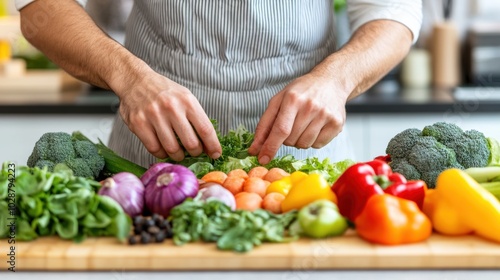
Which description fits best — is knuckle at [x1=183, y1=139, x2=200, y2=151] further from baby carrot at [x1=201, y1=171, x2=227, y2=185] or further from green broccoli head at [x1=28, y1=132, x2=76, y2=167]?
green broccoli head at [x1=28, y1=132, x2=76, y2=167]

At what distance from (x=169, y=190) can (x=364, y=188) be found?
338mm

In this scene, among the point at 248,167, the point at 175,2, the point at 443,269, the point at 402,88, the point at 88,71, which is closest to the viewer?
the point at 443,269

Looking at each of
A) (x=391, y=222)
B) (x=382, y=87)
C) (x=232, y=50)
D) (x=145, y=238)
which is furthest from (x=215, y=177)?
(x=382, y=87)

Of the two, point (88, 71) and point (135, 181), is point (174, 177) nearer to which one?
point (135, 181)

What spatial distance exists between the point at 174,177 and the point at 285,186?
0.21m

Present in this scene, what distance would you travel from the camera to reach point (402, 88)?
11.3 ft

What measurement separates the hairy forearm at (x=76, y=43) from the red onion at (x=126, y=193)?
0.37 meters

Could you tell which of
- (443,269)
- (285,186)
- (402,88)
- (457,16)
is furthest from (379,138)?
(443,269)

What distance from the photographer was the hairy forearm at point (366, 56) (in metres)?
1.83

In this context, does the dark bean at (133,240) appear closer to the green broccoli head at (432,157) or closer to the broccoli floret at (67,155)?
the broccoli floret at (67,155)

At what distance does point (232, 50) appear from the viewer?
202cm

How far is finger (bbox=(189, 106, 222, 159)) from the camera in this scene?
1567mm

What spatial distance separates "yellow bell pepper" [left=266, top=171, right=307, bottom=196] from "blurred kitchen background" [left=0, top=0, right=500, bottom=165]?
1.43m

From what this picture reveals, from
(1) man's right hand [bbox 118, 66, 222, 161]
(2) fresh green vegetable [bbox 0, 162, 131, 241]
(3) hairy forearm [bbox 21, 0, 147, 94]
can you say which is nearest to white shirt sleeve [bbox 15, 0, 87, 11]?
(3) hairy forearm [bbox 21, 0, 147, 94]
